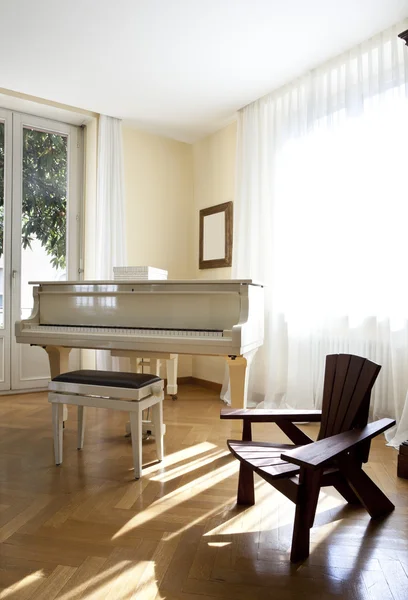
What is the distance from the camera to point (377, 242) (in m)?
3.38

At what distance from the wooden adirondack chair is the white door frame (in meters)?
3.28

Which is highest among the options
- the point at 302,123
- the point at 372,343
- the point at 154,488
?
the point at 302,123

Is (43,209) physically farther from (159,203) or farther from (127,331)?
(127,331)

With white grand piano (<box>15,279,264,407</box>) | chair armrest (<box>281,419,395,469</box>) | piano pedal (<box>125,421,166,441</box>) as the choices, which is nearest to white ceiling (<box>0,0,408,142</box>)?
white grand piano (<box>15,279,264,407</box>)

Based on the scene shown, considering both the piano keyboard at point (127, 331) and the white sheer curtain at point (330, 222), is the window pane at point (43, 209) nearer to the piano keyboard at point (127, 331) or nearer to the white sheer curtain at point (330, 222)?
the piano keyboard at point (127, 331)

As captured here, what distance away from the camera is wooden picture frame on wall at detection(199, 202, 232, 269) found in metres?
4.91

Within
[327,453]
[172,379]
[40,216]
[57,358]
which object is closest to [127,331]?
Result: [57,358]

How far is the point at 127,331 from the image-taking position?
3.07 metres

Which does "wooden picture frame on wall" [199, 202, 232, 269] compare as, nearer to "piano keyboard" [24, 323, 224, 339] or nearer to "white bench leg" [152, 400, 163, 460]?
"piano keyboard" [24, 323, 224, 339]

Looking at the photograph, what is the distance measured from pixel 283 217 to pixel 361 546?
9.38 feet

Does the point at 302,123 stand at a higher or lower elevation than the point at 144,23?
lower

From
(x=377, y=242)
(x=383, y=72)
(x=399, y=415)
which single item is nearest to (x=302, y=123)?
(x=383, y=72)

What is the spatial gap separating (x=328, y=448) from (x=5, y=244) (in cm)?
404

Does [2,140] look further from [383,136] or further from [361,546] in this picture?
[361,546]
